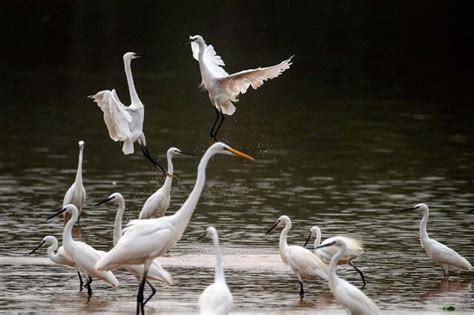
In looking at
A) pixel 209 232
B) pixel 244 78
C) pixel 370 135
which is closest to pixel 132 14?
pixel 370 135

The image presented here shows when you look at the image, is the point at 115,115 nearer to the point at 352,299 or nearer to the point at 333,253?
the point at 333,253

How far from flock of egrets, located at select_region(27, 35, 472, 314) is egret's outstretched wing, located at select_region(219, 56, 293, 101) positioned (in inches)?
0.5

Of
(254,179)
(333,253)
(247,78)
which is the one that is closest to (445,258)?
(333,253)

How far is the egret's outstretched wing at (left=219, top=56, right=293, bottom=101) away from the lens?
16750 millimetres

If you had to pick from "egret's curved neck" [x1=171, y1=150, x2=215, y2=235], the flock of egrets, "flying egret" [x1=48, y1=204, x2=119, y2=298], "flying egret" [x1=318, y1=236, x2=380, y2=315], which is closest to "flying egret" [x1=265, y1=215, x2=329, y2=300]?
the flock of egrets

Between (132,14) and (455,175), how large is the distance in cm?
3707

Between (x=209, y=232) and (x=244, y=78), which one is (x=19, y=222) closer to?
(x=244, y=78)

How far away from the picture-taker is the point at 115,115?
638 inches

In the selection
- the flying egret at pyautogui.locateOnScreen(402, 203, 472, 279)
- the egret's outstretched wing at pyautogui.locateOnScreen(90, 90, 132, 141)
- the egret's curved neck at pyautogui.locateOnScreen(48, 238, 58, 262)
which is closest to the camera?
the egret's curved neck at pyautogui.locateOnScreen(48, 238, 58, 262)

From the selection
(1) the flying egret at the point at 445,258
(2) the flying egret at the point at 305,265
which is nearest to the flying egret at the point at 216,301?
(2) the flying egret at the point at 305,265

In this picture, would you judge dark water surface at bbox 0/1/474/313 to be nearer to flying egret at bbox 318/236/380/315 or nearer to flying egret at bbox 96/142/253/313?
flying egret at bbox 96/142/253/313

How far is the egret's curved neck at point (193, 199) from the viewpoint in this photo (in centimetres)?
1141

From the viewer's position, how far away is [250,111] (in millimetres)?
31562

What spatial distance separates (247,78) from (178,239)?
5640 mm
